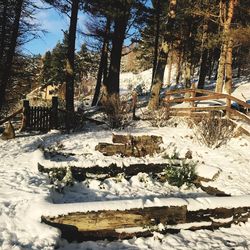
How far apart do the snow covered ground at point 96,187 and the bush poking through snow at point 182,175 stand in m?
0.16

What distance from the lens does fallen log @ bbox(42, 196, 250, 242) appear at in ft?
20.0

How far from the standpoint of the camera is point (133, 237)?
6.23 m

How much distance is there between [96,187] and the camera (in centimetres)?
845

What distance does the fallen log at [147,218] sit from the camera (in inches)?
240

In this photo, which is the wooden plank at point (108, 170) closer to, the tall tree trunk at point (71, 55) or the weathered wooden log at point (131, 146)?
the weathered wooden log at point (131, 146)

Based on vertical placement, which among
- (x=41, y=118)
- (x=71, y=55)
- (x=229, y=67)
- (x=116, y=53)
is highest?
(x=116, y=53)

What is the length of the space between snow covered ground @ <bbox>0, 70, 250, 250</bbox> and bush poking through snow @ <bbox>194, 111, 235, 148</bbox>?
20 cm

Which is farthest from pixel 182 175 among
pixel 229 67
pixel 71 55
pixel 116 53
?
pixel 229 67

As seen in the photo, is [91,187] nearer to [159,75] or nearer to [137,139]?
[137,139]

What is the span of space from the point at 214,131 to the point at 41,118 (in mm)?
7145

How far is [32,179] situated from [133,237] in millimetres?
2968

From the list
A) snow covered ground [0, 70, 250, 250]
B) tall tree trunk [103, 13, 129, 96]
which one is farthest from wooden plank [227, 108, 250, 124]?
tall tree trunk [103, 13, 129, 96]

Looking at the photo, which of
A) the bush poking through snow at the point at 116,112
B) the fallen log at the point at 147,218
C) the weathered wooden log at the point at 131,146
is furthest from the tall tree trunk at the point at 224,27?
the fallen log at the point at 147,218

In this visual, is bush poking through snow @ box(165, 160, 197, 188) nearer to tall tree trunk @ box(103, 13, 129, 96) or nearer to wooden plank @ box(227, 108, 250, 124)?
wooden plank @ box(227, 108, 250, 124)
